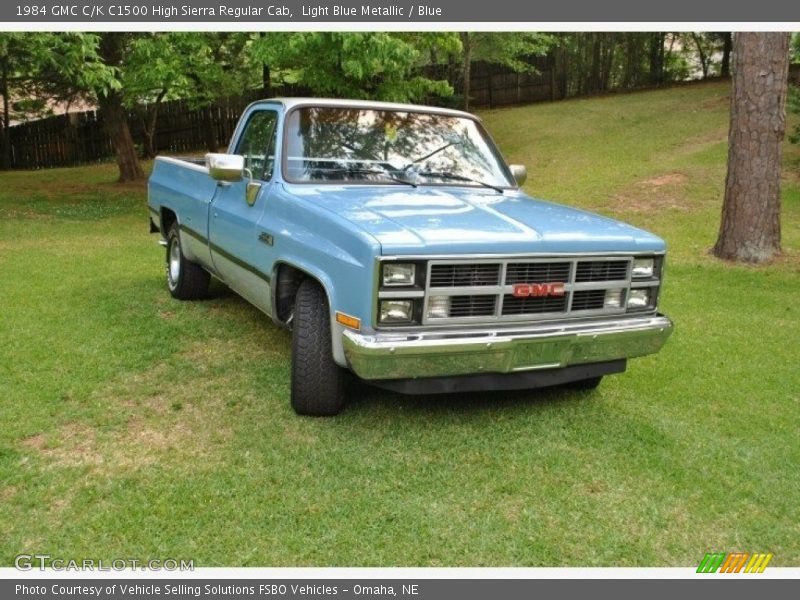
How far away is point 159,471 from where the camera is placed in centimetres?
369

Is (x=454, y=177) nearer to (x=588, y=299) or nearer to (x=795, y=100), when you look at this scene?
(x=588, y=299)

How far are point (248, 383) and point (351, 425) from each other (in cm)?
98

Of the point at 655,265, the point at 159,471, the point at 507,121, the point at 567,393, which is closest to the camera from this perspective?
the point at 159,471

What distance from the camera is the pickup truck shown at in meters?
3.73

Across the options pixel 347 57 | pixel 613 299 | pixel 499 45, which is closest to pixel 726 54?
pixel 499 45

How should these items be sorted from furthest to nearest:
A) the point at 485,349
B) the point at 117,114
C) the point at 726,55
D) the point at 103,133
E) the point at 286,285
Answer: the point at 726,55
the point at 103,133
the point at 117,114
the point at 286,285
the point at 485,349

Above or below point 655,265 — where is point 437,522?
below

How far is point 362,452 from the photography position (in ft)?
12.9

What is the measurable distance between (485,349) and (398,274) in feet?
1.94

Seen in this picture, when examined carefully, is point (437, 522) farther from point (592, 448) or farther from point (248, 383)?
point (248, 383)

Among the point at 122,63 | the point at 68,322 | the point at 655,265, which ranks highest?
the point at 122,63

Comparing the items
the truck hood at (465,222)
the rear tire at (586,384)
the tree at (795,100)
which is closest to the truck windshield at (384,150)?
the truck hood at (465,222)

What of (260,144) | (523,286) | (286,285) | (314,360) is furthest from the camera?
(260,144)

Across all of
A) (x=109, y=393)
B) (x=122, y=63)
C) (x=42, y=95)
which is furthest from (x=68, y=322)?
(x=42, y=95)
